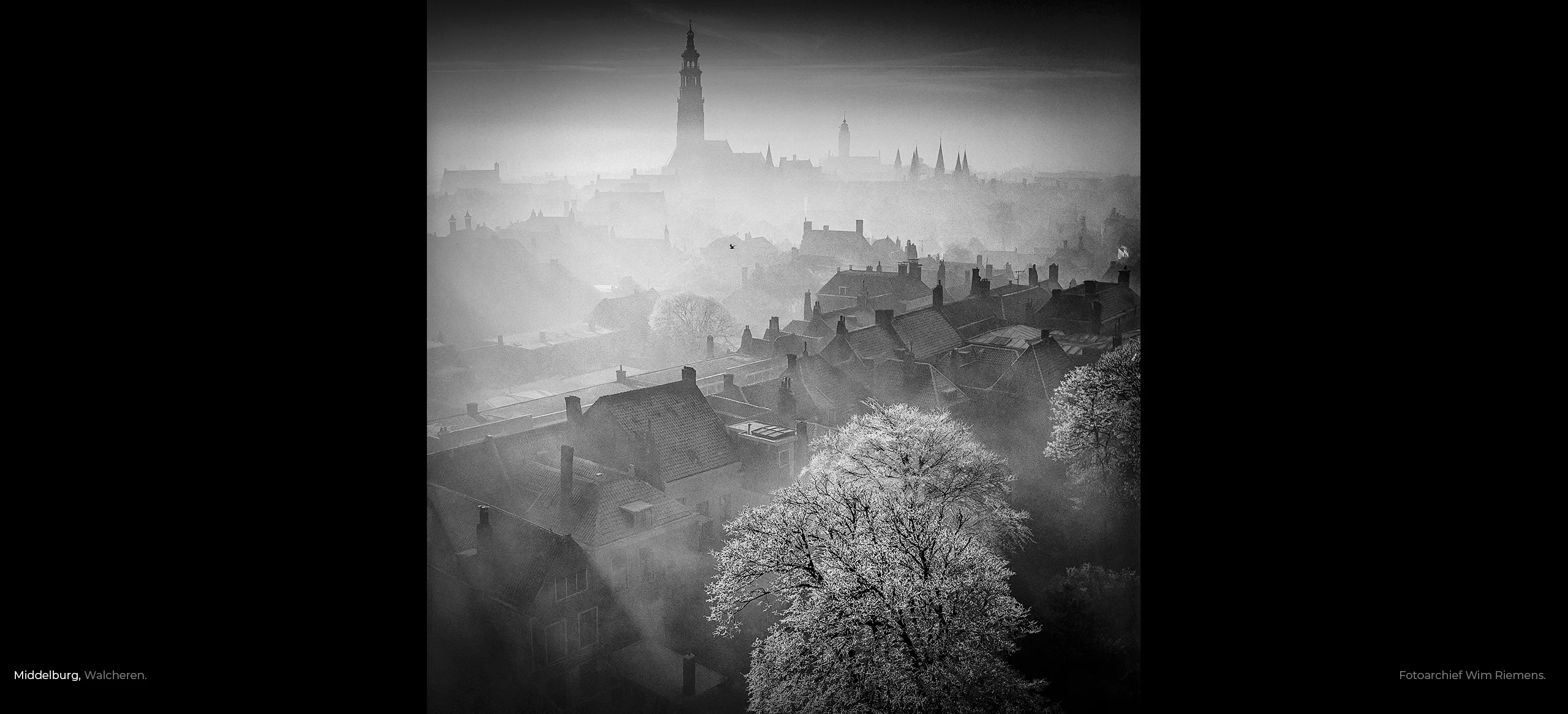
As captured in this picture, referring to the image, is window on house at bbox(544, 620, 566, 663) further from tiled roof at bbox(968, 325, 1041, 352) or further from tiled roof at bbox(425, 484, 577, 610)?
tiled roof at bbox(968, 325, 1041, 352)

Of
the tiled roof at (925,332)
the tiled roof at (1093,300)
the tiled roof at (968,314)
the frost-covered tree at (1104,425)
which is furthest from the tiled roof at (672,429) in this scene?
the tiled roof at (1093,300)

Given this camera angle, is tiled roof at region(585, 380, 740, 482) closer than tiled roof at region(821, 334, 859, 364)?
Yes

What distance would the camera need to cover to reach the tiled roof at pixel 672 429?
6273 millimetres

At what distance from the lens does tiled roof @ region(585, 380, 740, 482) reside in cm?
627

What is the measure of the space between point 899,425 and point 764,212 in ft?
6.22

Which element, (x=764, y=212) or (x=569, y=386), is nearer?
(x=569, y=386)

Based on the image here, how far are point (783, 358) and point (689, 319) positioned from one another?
2.43 ft

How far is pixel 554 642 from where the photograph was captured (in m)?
5.86

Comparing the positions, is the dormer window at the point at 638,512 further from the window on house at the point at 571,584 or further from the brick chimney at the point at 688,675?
the brick chimney at the point at 688,675
